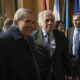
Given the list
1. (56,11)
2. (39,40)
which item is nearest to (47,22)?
(39,40)

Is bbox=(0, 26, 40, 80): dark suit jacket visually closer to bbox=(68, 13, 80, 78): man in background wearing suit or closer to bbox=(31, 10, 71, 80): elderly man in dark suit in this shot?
bbox=(31, 10, 71, 80): elderly man in dark suit

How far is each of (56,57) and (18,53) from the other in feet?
2.57

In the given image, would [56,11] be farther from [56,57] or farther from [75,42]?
[56,57]

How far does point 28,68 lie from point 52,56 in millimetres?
620

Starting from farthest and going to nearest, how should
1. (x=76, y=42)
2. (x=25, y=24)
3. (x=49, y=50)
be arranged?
1. (x=76, y=42)
2. (x=49, y=50)
3. (x=25, y=24)

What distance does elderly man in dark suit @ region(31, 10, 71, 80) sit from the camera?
213 centimetres

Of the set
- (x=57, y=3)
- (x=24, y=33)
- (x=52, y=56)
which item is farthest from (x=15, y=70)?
(x=57, y=3)

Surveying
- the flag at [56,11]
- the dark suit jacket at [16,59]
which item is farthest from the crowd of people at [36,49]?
the flag at [56,11]

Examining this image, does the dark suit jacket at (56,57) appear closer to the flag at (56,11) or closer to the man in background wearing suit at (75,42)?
the man in background wearing suit at (75,42)

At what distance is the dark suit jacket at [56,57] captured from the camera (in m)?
2.12

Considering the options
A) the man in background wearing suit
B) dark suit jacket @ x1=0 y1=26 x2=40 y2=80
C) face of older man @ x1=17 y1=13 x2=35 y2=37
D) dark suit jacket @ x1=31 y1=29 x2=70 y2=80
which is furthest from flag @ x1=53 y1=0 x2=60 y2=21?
dark suit jacket @ x1=0 y1=26 x2=40 y2=80

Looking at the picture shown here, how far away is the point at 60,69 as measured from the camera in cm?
225

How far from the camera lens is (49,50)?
85.9 inches

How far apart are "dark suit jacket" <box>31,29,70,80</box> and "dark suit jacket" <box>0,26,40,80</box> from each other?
41 centimetres
